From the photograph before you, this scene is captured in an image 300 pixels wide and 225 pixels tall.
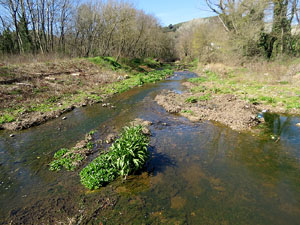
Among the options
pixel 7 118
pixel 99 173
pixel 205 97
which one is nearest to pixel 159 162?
pixel 99 173

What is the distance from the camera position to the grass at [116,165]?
470cm

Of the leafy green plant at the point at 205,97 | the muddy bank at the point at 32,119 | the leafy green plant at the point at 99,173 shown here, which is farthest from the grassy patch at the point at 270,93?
the leafy green plant at the point at 99,173

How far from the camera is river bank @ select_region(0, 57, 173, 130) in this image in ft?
30.5

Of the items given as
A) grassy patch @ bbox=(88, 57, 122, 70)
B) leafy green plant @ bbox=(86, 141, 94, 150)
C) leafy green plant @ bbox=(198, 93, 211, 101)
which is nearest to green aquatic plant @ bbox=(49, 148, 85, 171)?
leafy green plant @ bbox=(86, 141, 94, 150)

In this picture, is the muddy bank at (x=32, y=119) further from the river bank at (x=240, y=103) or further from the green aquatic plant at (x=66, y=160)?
the river bank at (x=240, y=103)

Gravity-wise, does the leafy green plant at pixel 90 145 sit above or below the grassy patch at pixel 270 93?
below

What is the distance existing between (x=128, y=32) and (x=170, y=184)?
28200 millimetres

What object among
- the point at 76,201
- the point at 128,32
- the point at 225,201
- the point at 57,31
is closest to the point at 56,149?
the point at 76,201

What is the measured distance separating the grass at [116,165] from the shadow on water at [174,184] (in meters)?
0.21

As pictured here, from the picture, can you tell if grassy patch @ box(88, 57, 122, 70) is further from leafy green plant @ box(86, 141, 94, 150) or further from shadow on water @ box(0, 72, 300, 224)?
leafy green plant @ box(86, 141, 94, 150)

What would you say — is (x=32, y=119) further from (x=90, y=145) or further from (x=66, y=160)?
(x=66, y=160)

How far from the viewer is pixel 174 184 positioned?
4738 millimetres

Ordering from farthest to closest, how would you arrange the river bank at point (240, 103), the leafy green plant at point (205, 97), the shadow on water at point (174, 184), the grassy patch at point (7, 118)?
1. the leafy green plant at point (205, 97)
2. the river bank at point (240, 103)
3. the grassy patch at point (7, 118)
4. the shadow on water at point (174, 184)

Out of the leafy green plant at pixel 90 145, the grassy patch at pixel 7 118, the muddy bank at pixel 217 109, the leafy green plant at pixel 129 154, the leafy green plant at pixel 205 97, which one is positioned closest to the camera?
the leafy green plant at pixel 129 154
